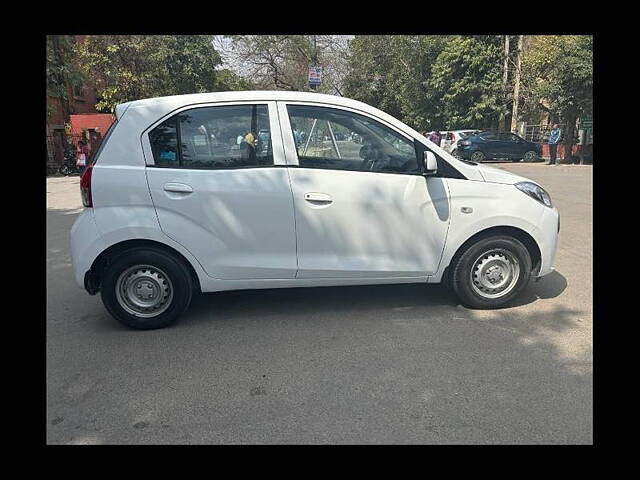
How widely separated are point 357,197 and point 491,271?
1444 millimetres

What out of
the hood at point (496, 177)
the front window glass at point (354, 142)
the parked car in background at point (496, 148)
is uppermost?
the parked car in background at point (496, 148)

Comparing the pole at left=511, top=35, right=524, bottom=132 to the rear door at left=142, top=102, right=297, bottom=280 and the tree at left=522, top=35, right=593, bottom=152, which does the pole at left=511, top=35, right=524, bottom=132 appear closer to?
the tree at left=522, top=35, right=593, bottom=152

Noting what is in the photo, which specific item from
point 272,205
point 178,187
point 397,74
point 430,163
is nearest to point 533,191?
point 430,163

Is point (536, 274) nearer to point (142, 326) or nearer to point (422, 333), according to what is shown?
point (422, 333)

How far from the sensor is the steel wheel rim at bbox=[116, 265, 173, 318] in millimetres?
3738

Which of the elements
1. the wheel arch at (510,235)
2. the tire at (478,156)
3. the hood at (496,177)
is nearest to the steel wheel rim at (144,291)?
the wheel arch at (510,235)

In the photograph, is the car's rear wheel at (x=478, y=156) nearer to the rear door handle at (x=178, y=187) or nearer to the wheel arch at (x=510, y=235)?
the wheel arch at (x=510, y=235)

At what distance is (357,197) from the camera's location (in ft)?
12.3

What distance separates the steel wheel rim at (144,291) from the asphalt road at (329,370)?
0.22m

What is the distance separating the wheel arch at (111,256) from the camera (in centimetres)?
368

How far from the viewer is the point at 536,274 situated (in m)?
4.12

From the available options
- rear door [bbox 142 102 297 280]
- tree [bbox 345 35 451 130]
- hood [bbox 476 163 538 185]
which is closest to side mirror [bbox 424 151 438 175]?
hood [bbox 476 163 538 185]

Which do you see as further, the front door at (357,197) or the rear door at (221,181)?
the front door at (357,197)

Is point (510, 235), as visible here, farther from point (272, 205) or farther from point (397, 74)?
point (397, 74)
